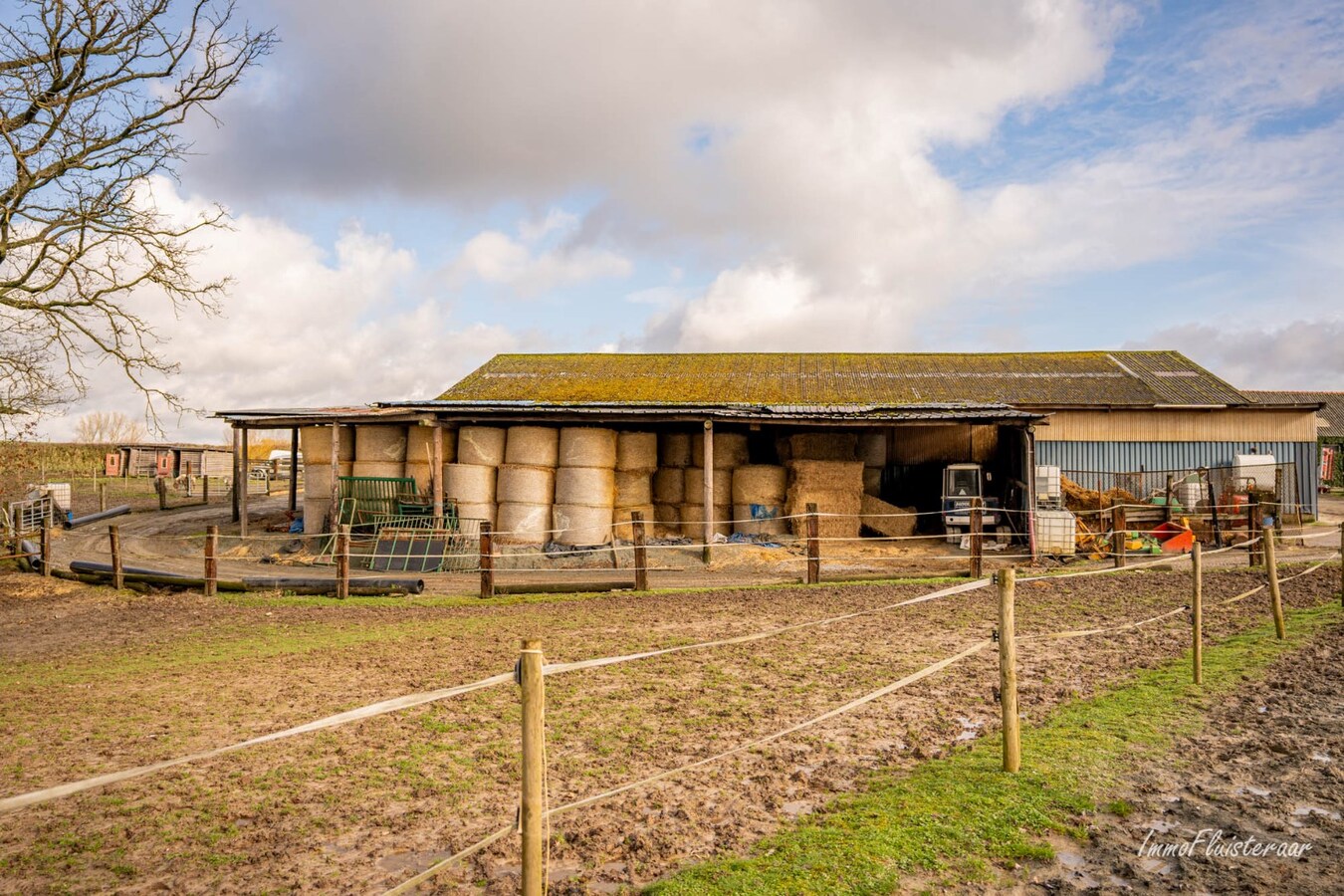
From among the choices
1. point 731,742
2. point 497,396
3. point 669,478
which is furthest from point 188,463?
point 731,742

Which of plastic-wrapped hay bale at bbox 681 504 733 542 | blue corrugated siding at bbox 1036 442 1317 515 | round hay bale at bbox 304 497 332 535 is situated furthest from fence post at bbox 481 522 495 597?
blue corrugated siding at bbox 1036 442 1317 515

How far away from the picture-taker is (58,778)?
203 inches

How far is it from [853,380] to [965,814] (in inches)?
945

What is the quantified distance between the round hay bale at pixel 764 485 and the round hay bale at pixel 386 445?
7.98 m

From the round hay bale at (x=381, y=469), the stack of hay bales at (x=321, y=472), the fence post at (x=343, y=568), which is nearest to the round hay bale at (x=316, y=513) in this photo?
the stack of hay bales at (x=321, y=472)

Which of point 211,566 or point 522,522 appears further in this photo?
point 522,522

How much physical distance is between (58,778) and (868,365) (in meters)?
26.8

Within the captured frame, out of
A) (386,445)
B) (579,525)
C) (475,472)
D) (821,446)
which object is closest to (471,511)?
(475,472)

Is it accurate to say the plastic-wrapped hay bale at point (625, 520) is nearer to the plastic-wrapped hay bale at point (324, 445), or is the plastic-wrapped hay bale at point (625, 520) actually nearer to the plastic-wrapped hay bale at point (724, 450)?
the plastic-wrapped hay bale at point (724, 450)

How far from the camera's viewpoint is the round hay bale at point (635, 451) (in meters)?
18.9

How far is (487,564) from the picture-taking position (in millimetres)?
12883

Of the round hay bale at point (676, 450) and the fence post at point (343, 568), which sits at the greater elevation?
the round hay bale at point (676, 450)

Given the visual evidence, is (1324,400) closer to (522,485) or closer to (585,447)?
(585,447)

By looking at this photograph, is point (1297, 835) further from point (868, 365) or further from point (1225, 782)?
point (868, 365)
